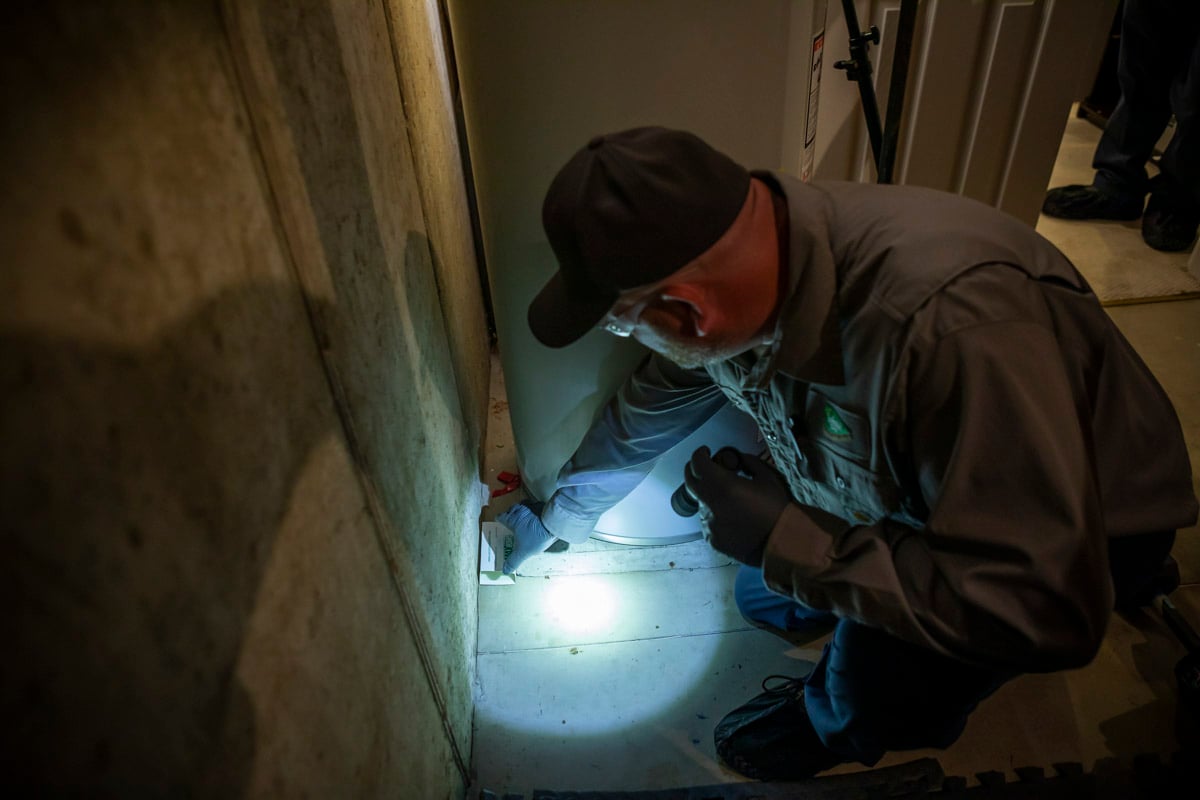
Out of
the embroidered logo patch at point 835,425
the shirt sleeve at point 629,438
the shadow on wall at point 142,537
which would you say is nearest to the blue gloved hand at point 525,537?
the shirt sleeve at point 629,438

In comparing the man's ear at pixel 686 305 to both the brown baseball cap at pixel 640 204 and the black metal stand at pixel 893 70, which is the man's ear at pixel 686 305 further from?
the black metal stand at pixel 893 70

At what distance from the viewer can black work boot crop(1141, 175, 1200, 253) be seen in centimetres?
262

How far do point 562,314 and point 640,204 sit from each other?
0.22 metres

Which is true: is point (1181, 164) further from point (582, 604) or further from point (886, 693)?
point (582, 604)

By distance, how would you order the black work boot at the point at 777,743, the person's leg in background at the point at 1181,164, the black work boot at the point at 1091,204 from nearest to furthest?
the black work boot at the point at 777,743 < the person's leg in background at the point at 1181,164 < the black work boot at the point at 1091,204

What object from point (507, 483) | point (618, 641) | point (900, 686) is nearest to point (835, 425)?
point (900, 686)

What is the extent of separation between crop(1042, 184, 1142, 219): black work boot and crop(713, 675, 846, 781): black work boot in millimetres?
2560

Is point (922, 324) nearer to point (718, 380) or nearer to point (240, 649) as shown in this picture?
point (718, 380)

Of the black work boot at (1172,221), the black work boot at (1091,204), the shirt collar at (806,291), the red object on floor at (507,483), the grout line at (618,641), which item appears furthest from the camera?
the black work boot at (1091,204)

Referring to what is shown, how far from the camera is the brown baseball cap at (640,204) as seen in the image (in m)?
0.80

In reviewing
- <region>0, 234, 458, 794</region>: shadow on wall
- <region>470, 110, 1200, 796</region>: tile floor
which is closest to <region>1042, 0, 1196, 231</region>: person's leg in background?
<region>470, 110, 1200, 796</region>: tile floor

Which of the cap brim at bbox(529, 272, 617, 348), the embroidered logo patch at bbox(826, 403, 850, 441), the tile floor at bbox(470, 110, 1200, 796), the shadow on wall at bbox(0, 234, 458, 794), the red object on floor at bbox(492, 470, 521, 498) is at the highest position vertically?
the shadow on wall at bbox(0, 234, 458, 794)

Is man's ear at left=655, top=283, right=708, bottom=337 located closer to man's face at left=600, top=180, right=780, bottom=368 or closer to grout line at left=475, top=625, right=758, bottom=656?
man's face at left=600, top=180, right=780, bottom=368

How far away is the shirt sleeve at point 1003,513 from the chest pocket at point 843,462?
0.36 ft
